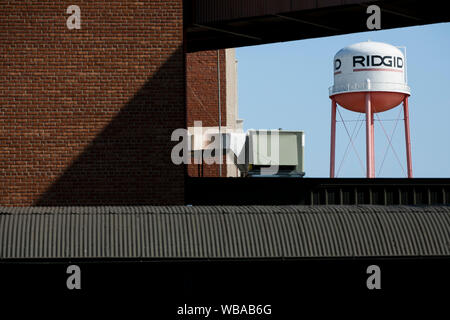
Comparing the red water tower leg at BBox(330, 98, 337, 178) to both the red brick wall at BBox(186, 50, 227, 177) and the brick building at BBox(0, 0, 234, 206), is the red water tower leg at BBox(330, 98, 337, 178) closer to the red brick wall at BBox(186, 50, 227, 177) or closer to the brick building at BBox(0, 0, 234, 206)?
the red brick wall at BBox(186, 50, 227, 177)

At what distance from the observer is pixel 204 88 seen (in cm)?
4012

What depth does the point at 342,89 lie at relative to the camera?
4866 centimetres

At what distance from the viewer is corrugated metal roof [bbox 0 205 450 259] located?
18.3m

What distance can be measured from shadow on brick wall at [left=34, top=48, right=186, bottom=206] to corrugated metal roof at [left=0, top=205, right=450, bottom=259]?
335 cm

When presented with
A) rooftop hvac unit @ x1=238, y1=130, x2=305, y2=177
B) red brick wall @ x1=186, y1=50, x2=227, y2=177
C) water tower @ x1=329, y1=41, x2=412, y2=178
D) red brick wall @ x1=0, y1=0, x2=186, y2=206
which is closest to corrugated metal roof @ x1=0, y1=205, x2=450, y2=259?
red brick wall @ x1=0, y1=0, x2=186, y2=206

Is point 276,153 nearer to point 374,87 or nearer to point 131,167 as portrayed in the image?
point 131,167

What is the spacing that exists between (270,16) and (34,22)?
22.1 feet

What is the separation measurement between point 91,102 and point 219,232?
21.0 feet

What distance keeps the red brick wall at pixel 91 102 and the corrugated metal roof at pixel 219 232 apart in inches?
136

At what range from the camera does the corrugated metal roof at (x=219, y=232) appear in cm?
1834
